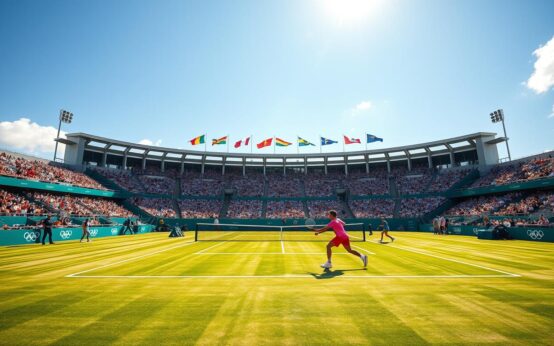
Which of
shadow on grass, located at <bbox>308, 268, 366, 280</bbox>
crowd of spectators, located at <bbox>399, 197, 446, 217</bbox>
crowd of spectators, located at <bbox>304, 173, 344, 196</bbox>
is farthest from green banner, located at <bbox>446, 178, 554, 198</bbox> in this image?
shadow on grass, located at <bbox>308, 268, 366, 280</bbox>

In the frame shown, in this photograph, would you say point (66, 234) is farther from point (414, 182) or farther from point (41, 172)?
point (414, 182)

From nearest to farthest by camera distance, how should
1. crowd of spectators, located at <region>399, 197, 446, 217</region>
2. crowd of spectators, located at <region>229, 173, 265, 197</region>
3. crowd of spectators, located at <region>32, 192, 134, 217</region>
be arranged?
crowd of spectators, located at <region>32, 192, 134, 217</region> < crowd of spectators, located at <region>399, 197, 446, 217</region> < crowd of spectators, located at <region>229, 173, 265, 197</region>

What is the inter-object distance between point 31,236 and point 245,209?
3463 centimetres

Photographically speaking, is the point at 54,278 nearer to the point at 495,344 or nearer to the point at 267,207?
the point at 495,344

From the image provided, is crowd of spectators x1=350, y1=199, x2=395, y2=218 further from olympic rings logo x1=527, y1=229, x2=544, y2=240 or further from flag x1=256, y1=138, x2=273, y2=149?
olympic rings logo x1=527, y1=229, x2=544, y2=240

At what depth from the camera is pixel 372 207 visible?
51438 mm

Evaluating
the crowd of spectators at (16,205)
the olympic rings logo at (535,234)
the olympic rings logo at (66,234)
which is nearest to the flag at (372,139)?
the olympic rings logo at (535,234)

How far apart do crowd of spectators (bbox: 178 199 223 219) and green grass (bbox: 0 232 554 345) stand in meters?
41.5

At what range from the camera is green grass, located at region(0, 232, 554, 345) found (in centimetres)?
386

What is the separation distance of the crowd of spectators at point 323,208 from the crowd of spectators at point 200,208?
60.5 feet

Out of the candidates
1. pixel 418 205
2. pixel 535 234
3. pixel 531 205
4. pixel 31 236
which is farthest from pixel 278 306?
pixel 418 205

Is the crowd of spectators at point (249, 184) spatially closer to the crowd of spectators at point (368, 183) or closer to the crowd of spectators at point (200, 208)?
the crowd of spectators at point (200, 208)

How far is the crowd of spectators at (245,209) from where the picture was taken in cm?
5043

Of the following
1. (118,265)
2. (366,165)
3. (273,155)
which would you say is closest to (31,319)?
(118,265)
